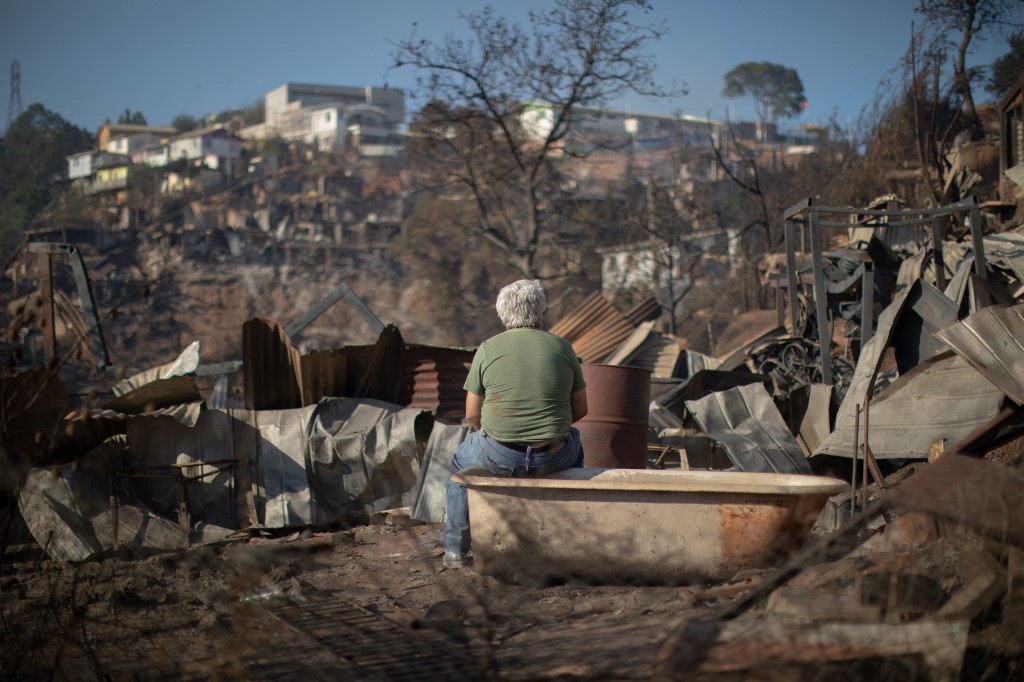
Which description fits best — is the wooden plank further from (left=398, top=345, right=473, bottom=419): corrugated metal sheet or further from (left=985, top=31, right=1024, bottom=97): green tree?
(left=985, top=31, right=1024, bottom=97): green tree

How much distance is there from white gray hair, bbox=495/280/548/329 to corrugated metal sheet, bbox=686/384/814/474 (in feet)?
10.9

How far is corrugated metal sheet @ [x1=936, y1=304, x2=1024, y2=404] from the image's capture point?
5637 mm

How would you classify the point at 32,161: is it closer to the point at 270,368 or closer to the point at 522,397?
the point at 270,368

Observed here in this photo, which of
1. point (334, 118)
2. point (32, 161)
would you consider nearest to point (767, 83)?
point (334, 118)

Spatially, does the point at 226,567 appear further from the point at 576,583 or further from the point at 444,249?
the point at 444,249

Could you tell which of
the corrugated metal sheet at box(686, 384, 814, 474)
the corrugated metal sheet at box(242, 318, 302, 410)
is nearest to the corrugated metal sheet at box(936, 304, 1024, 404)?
the corrugated metal sheet at box(686, 384, 814, 474)

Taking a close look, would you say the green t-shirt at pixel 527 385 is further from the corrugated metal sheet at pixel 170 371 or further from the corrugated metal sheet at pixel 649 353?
the corrugated metal sheet at pixel 649 353

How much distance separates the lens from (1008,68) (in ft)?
57.2

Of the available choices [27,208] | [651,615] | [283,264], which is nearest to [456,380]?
[651,615]

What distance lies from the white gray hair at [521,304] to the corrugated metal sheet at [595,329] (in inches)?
238

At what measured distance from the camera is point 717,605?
3814mm

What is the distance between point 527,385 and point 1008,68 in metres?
16.8

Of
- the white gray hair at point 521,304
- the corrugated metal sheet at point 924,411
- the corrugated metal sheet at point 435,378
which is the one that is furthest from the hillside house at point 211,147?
the white gray hair at point 521,304

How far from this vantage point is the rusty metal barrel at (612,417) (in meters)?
6.75
